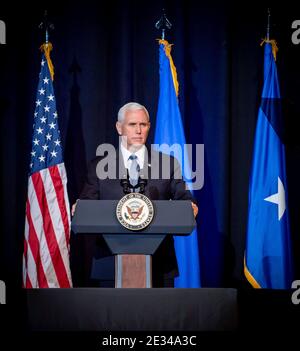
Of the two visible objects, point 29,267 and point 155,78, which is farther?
point 155,78

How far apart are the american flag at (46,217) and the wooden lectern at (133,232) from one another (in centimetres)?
163

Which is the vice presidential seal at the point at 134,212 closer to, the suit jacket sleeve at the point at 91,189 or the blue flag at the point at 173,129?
the suit jacket sleeve at the point at 91,189

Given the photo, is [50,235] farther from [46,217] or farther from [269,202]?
[269,202]

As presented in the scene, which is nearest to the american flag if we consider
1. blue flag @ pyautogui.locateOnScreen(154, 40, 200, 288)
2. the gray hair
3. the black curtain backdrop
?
the black curtain backdrop

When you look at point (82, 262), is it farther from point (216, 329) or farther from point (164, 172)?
point (216, 329)

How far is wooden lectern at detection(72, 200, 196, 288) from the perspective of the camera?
2137 mm

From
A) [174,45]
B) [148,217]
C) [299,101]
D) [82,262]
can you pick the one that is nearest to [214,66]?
[174,45]

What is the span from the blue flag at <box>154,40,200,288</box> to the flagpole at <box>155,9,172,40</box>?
0.38 ft

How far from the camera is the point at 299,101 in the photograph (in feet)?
14.0

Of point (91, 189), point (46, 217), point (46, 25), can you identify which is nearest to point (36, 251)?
point (46, 217)

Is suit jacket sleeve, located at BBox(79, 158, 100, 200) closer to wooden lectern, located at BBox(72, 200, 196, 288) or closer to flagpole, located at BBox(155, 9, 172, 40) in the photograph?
wooden lectern, located at BBox(72, 200, 196, 288)

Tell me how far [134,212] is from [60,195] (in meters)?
1.77

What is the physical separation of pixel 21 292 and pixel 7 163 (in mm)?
2678

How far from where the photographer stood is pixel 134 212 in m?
2.14
